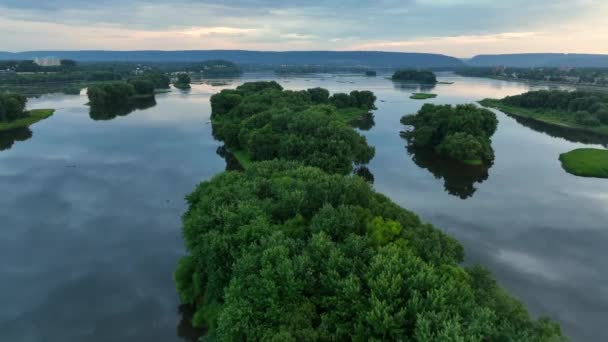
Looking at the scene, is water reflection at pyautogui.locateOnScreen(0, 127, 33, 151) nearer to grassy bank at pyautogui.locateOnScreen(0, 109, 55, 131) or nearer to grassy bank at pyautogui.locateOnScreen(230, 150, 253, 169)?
grassy bank at pyautogui.locateOnScreen(0, 109, 55, 131)

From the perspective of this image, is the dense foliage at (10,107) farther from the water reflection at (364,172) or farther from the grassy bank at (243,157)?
the water reflection at (364,172)

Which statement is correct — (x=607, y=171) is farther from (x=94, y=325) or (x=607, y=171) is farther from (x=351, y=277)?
(x=94, y=325)

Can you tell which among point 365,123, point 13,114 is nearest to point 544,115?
point 365,123

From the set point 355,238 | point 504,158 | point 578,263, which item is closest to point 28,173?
point 355,238

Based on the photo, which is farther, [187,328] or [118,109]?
[118,109]

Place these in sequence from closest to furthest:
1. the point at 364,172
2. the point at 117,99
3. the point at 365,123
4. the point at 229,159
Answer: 1. the point at 364,172
2. the point at 229,159
3. the point at 365,123
4. the point at 117,99

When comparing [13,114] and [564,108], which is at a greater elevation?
[564,108]

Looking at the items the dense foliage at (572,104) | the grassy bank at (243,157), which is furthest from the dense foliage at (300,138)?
the dense foliage at (572,104)

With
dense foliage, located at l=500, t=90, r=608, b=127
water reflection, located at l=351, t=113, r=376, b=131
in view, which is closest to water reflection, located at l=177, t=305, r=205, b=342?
water reflection, located at l=351, t=113, r=376, b=131

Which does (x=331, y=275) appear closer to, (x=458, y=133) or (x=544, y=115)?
→ (x=458, y=133)
